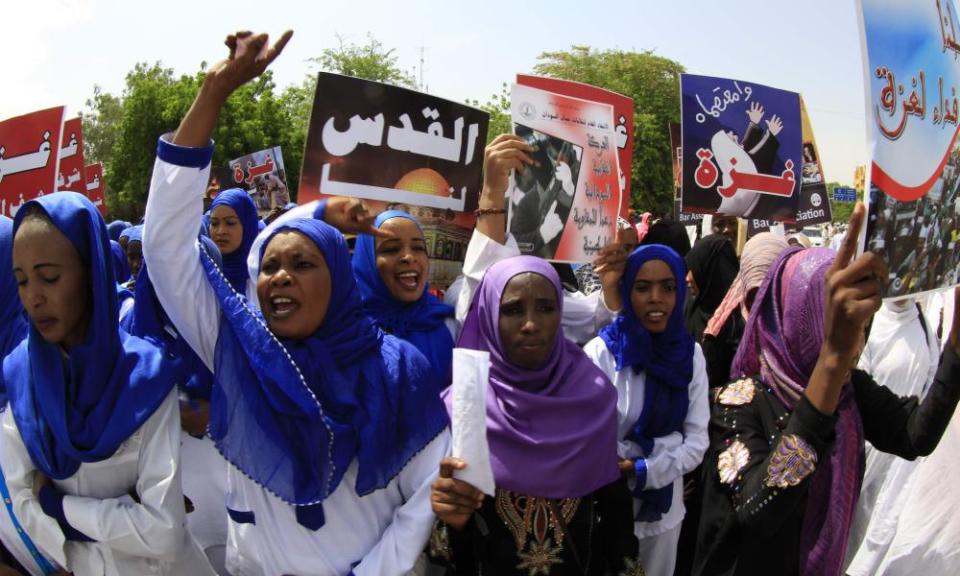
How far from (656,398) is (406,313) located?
42.3 inches

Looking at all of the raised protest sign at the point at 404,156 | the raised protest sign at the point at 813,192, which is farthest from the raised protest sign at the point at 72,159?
the raised protest sign at the point at 813,192

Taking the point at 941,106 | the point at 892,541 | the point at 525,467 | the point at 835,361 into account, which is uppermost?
the point at 941,106

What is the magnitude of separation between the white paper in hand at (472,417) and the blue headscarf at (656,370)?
1.40 metres

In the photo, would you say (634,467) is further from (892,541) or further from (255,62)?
(892,541)

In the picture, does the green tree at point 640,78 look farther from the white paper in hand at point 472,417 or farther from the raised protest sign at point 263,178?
the white paper in hand at point 472,417

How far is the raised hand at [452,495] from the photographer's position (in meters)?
1.84

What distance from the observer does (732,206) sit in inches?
197

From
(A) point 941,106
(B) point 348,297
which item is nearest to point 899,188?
(A) point 941,106

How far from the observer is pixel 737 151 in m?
5.05

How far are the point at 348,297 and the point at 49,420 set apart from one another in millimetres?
851

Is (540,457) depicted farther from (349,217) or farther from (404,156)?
(404,156)

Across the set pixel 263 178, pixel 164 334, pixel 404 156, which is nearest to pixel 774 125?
pixel 404 156

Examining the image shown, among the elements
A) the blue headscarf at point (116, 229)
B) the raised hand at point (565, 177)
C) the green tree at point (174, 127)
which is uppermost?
the green tree at point (174, 127)

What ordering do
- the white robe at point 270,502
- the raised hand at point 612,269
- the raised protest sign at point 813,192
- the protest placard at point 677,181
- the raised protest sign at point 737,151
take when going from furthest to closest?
the raised protest sign at point 813,192
the protest placard at point 677,181
the raised protest sign at point 737,151
the raised hand at point 612,269
the white robe at point 270,502
